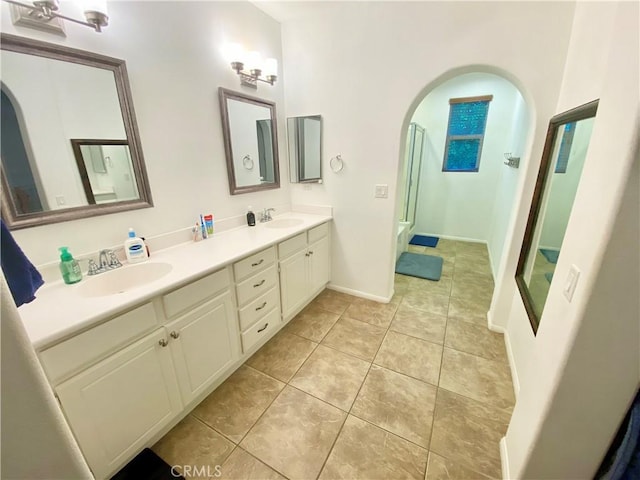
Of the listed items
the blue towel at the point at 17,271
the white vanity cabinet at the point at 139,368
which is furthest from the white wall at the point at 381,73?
the blue towel at the point at 17,271

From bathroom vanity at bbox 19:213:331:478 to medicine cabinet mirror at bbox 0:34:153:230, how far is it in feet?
1.34

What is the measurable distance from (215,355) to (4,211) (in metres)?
1.23

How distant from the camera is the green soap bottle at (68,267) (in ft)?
4.29

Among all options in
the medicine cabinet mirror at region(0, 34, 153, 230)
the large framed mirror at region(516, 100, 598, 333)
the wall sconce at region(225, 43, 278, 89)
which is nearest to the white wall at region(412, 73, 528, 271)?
the large framed mirror at region(516, 100, 598, 333)

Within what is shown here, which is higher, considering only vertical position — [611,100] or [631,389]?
[611,100]

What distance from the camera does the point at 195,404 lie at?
1.65 meters

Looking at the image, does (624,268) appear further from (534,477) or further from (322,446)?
(322,446)

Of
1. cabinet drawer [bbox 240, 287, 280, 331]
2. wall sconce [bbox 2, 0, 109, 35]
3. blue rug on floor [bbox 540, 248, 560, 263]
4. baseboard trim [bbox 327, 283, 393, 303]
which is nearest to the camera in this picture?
wall sconce [bbox 2, 0, 109, 35]

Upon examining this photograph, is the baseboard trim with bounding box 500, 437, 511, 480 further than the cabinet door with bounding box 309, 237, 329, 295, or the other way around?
the cabinet door with bounding box 309, 237, 329, 295

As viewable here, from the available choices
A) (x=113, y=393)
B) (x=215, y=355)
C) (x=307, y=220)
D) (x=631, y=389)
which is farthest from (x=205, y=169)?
(x=631, y=389)

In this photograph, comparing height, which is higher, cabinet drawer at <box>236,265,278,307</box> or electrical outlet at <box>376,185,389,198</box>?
electrical outlet at <box>376,185,389,198</box>

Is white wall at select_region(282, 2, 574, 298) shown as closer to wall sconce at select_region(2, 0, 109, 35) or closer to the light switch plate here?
the light switch plate

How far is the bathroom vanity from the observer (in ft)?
3.42

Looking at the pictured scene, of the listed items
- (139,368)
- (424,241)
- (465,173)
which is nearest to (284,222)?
(139,368)
